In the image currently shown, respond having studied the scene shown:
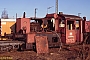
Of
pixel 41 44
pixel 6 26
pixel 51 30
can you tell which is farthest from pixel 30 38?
pixel 6 26

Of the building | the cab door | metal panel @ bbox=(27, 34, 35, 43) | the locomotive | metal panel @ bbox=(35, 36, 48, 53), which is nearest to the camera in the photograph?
metal panel @ bbox=(35, 36, 48, 53)

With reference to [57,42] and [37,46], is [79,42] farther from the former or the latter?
[37,46]

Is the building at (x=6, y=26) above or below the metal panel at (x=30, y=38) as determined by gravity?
above

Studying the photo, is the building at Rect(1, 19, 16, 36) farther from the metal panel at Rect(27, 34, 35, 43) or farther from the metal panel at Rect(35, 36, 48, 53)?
the metal panel at Rect(35, 36, 48, 53)

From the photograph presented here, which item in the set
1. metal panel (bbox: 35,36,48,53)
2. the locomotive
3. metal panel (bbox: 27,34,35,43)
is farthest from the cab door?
metal panel (bbox: 27,34,35,43)

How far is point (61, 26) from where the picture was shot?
1600 cm

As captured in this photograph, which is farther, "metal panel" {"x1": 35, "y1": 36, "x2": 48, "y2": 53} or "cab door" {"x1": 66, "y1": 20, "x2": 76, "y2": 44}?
"cab door" {"x1": 66, "y1": 20, "x2": 76, "y2": 44}

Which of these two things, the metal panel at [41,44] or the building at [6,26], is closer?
the metal panel at [41,44]

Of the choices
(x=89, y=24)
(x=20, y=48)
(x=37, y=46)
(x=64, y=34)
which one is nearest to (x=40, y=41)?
(x=37, y=46)

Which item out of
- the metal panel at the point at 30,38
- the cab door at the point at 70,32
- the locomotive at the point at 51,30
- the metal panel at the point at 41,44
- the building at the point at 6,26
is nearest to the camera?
the metal panel at the point at 41,44

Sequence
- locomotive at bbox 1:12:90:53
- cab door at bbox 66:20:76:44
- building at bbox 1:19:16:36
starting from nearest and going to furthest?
1. locomotive at bbox 1:12:90:53
2. cab door at bbox 66:20:76:44
3. building at bbox 1:19:16:36

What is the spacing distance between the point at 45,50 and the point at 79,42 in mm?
5265

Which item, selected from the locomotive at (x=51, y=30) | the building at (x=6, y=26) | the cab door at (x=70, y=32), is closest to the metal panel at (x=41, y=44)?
the locomotive at (x=51, y=30)

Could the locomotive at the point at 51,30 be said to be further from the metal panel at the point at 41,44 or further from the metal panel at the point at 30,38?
the metal panel at the point at 41,44
